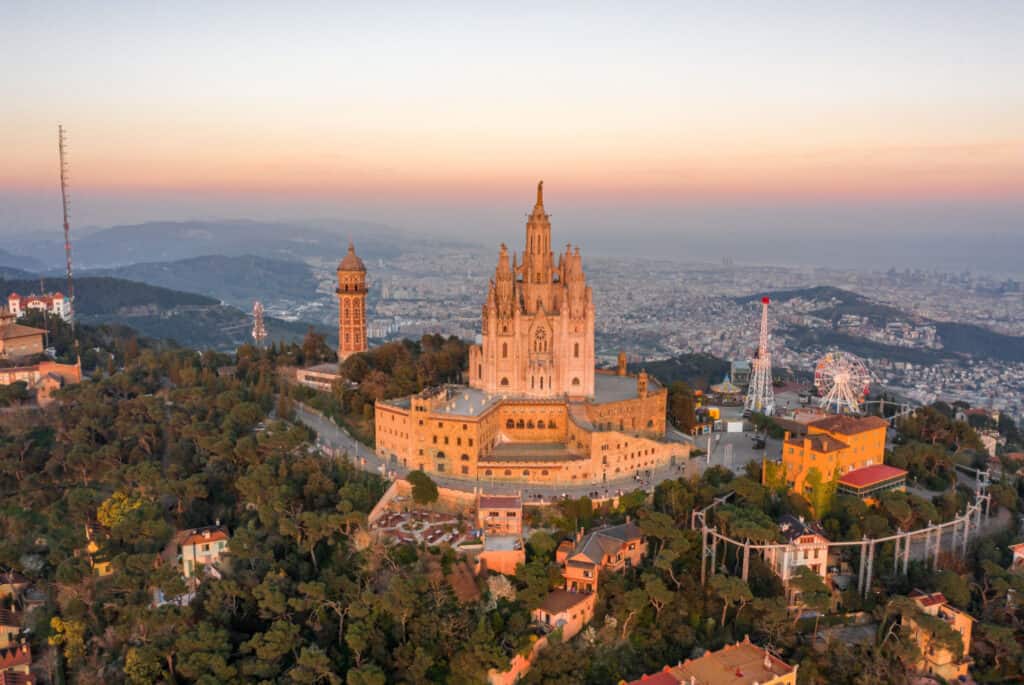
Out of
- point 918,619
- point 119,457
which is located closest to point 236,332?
point 119,457

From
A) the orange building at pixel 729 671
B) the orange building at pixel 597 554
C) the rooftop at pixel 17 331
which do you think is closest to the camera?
the orange building at pixel 729 671

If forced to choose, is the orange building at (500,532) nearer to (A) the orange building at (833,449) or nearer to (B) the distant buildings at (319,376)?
(A) the orange building at (833,449)

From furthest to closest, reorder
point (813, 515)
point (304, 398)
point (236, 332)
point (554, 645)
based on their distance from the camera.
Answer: point (236, 332) < point (304, 398) < point (813, 515) < point (554, 645)

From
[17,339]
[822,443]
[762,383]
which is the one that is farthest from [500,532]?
[17,339]

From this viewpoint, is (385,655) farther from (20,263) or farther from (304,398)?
(20,263)

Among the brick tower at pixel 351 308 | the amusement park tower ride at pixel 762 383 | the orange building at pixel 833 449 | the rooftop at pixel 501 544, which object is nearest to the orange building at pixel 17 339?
the brick tower at pixel 351 308

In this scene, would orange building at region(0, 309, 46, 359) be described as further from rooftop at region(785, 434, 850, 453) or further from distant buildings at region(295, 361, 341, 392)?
rooftop at region(785, 434, 850, 453)
